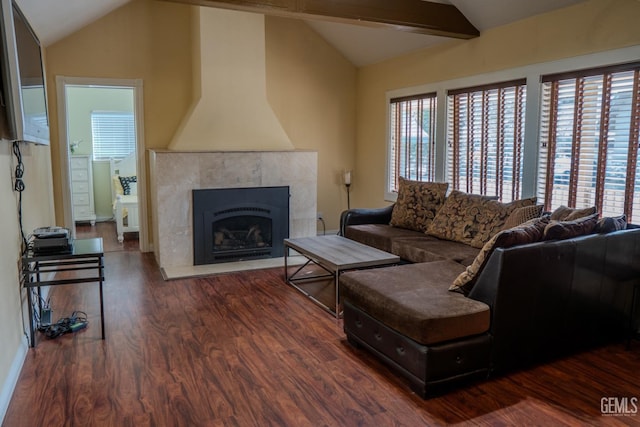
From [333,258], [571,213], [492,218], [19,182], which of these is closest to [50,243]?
[19,182]

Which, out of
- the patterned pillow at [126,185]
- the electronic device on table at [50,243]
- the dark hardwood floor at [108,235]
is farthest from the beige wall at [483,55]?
the electronic device on table at [50,243]

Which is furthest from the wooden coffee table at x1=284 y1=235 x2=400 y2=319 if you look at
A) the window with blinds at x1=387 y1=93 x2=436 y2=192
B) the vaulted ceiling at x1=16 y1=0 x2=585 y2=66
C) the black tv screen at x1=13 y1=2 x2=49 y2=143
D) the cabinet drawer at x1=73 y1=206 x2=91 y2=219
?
the cabinet drawer at x1=73 y1=206 x2=91 y2=219

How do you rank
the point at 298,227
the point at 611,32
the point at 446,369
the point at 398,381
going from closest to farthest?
the point at 446,369
the point at 398,381
the point at 611,32
the point at 298,227

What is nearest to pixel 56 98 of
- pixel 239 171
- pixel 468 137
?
pixel 239 171

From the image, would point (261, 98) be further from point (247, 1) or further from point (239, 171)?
point (247, 1)

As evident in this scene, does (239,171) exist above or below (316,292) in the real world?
above

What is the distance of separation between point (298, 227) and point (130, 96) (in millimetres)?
4558

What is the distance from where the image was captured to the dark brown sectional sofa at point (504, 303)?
8.32 ft

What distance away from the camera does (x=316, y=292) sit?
4320 millimetres

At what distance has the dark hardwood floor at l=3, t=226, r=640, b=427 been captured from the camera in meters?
2.36

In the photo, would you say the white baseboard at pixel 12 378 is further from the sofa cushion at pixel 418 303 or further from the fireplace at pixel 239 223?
the fireplace at pixel 239 223

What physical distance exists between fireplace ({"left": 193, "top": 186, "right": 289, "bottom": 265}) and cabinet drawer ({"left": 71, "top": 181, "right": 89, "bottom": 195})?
369 centimetres

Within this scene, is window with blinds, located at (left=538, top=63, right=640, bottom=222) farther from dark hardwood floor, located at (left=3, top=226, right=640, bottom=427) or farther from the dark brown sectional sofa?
dark hardwood floor, located at (left=3, top=226, right=640, bottom=427)

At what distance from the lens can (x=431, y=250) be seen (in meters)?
3.94
